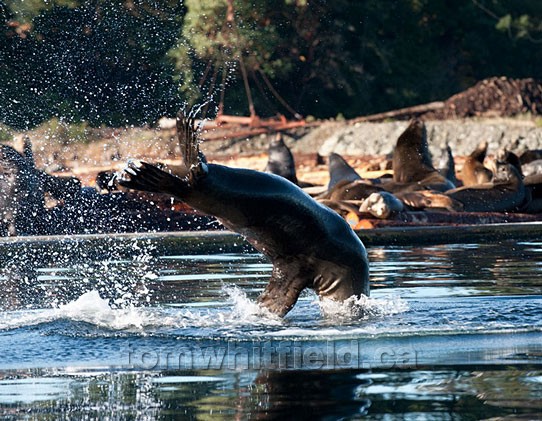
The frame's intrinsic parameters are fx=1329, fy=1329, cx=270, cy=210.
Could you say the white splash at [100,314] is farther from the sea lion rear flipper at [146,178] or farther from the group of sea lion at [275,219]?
the sea lion rear flipper at [146,178]

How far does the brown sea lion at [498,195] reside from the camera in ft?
57.4

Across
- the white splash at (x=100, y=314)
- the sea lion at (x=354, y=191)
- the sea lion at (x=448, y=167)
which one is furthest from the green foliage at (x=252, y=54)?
the white splash at (x=100, y=314)

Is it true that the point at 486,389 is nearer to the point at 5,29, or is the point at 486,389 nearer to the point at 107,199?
the point at 107,199

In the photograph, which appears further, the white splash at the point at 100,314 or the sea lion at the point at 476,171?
the sea lion at the point at 476,171

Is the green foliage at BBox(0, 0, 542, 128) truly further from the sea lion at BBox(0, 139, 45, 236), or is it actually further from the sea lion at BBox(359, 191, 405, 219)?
the sea lion at BBox(359, 191, 405, 219)

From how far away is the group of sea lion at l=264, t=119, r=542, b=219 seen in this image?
1639cm

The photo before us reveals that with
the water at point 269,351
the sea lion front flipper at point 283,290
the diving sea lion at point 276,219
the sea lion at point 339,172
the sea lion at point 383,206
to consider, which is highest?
the sea lion at point 339,172

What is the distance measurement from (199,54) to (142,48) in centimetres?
439

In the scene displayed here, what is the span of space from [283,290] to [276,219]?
571 millimetres

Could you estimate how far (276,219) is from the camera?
6867 mm

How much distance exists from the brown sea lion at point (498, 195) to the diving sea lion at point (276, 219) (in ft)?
33.4

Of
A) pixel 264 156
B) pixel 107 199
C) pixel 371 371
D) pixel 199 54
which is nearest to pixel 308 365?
pixel 371 371

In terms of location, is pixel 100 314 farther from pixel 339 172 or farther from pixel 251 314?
pixel 339 172

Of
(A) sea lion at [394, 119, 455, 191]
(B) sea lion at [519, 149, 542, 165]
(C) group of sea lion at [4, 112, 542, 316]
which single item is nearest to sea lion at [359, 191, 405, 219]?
(A) sea lion at [394, 119, 455, 191]
